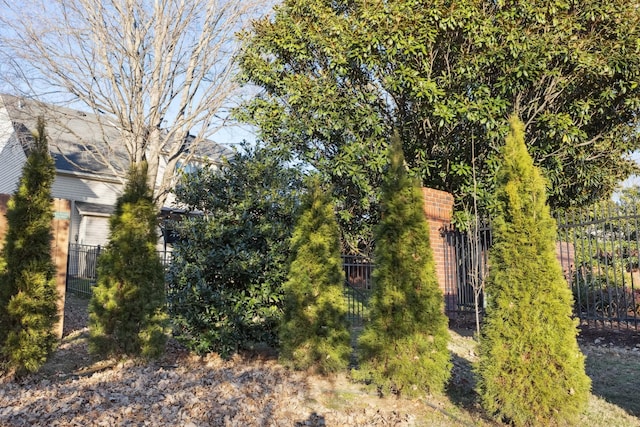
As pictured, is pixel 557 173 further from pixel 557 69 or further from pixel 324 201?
pixel 324 201

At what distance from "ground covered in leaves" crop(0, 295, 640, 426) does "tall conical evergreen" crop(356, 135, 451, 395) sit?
31cm

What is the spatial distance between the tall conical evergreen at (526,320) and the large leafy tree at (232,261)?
2.89m

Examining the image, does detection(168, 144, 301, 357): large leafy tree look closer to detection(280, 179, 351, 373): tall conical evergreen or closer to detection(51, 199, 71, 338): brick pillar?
detection(280, 179, 351, 373): tall conical evergreen

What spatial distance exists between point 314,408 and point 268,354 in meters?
2.39

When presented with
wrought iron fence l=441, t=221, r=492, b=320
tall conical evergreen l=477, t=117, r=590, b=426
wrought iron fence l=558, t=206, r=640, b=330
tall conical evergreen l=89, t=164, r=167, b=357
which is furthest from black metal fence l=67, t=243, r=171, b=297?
wrought iron fence l=558, t=206, r=640, b=330

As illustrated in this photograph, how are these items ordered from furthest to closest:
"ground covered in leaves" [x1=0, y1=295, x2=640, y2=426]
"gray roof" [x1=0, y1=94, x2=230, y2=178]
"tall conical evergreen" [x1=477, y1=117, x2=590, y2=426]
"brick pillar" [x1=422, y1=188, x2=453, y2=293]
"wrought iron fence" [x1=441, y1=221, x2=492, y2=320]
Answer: "gray roof" [x1=0, y1=94, x2=230, y2=178] < "wrought iron fence" [x1=441, y1=221, x2=492, y2=320] < "brick pillar" [x1=422, y1=188, x2=453, y2=293] < "ground covered in leaves" [x1=0, y1=295, x2=640, y2=426] < "tall conical evergreen" [x1=477, y1=117, x2=590, y2=426]

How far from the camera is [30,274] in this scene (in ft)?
16.0

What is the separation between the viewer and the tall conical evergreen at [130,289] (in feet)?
17.5

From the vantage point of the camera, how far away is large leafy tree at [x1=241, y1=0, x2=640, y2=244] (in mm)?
8031

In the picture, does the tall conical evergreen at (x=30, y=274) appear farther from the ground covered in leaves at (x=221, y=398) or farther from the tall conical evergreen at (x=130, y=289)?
the tall conical evergreen at (x=130, y=289)

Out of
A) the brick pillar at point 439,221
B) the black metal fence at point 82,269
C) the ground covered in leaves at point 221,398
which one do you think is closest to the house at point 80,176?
the black metal fence at point 82,269

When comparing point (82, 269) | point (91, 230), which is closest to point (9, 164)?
point (91, 230)

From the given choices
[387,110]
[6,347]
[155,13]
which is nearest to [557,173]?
[387,110]

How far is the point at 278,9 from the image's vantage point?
1018cm
